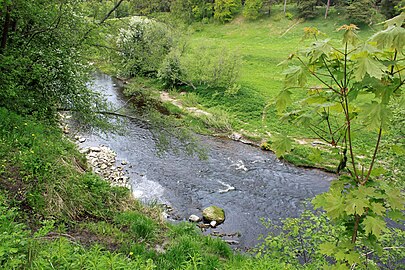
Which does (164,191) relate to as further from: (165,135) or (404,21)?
(404,21)

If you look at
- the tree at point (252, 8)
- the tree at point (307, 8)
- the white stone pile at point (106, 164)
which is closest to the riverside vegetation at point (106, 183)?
the white stone pile at point (106, 164)

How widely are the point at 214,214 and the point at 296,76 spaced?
868cm

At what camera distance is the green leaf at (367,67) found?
7.48 feet

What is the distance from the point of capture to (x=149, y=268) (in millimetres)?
3314

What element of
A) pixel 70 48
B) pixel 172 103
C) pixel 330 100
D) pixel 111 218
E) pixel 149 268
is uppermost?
pixel 330 100

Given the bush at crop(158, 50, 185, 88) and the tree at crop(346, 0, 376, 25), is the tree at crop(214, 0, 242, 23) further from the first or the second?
the bush at crop(158, 50, 185, 88)

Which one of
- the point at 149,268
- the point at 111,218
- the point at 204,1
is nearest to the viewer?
the point at 149,268

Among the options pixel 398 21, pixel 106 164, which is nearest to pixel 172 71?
pixel 106 164

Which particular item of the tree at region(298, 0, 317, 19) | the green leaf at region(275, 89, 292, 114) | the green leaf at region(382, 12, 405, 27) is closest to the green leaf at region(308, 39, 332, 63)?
the green leaf at region(275, 89, 292, 114)

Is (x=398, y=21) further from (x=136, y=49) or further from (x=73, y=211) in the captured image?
(x=136, y=49)

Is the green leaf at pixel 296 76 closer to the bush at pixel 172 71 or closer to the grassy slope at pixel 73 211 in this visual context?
the grassy slope at pixel 73 211

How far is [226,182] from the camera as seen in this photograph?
13.4 metres

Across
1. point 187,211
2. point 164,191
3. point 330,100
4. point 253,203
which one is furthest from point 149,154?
point 330,100

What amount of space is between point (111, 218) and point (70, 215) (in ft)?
3.41
